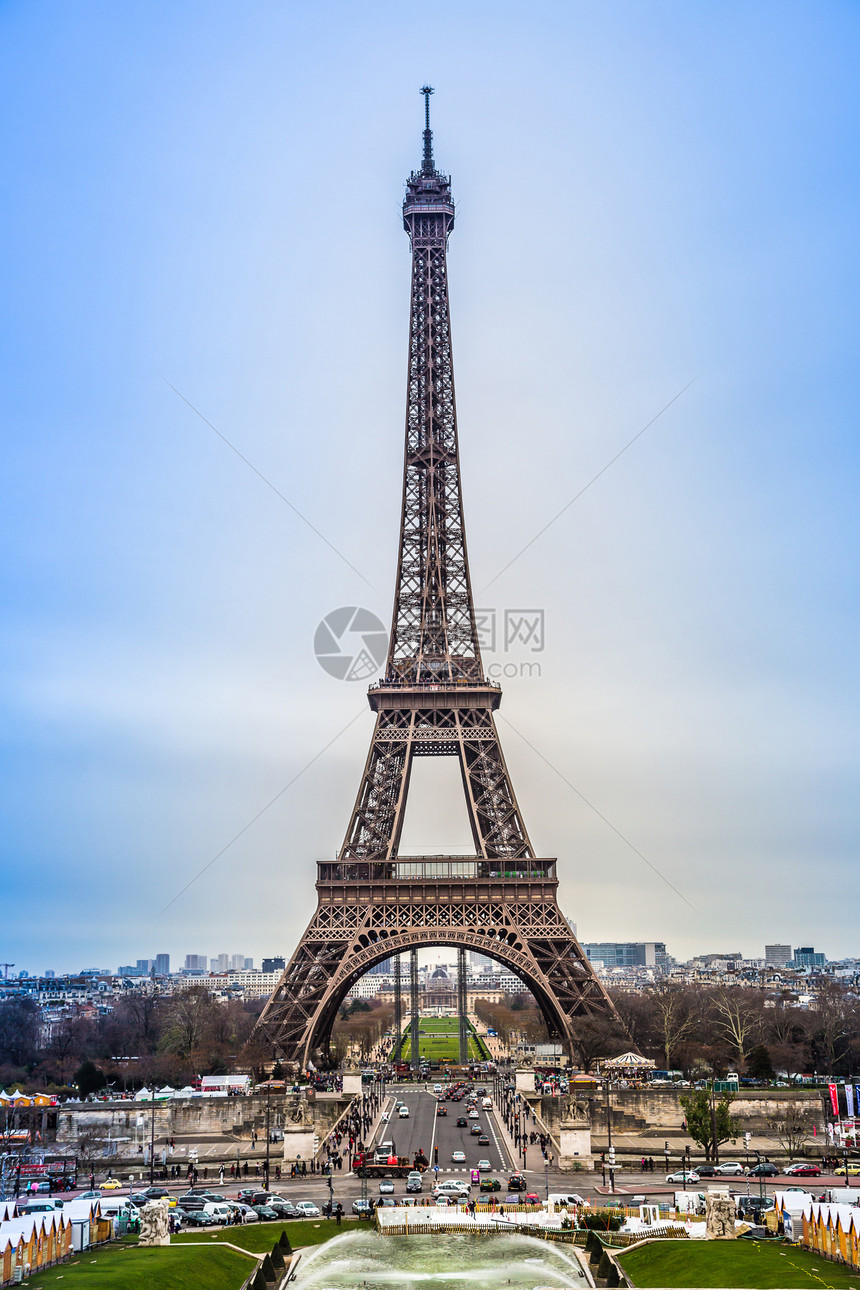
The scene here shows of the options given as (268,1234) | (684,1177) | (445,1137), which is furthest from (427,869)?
(268,1234)

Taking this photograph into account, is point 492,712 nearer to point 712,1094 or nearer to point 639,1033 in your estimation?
point 712,1094

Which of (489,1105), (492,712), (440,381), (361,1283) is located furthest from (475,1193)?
(440,381)

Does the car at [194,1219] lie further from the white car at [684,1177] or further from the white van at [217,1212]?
the white car at [684,1177]

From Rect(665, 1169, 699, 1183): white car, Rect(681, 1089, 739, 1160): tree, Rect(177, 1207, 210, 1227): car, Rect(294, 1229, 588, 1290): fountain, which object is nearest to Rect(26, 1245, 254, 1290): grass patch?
Rect(294, 1229, 588, 1290): fountain

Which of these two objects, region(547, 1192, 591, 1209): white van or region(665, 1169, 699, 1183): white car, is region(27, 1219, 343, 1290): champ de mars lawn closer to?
region(547, 1192, 591, 1209): white van

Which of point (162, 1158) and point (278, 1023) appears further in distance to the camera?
point (278, 1023)
